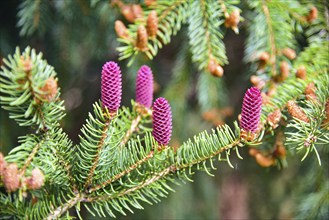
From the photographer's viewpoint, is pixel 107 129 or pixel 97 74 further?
pixel 97 74

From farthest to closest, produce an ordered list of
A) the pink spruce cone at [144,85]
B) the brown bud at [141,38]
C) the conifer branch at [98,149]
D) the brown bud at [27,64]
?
the brown bud at [141,38], the pink spruce cone at [144,85], the conifer branch at [98,149], the brown bud at [27,64]

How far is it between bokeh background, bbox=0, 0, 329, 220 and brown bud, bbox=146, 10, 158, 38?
1.02 ft

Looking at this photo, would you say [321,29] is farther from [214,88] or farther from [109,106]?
[109,106]

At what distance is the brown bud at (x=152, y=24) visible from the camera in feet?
2.81

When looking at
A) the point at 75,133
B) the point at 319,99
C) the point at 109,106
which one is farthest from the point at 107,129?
the point at 75,133

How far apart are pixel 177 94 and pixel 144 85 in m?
A: 0.61

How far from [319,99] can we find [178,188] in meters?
0.93

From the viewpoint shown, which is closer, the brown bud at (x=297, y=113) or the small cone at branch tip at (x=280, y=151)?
the brown bud at (x=297, y=113)

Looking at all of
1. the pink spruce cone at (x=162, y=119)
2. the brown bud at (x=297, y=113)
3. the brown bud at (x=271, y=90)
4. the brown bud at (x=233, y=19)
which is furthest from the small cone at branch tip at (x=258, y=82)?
the pink spruce cone at (x=162, y=119)

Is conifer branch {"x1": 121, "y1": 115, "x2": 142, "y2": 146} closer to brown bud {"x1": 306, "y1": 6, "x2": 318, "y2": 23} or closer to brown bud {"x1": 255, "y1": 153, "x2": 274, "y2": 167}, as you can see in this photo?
brown bud {"x1": 255, "y1": 153, "x2": 274, "y2": 167}

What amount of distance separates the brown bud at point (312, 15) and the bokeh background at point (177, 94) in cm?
37

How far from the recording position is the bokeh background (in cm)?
129

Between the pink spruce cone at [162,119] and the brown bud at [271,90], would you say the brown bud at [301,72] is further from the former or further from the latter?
the pink spruce cone at [162,119]

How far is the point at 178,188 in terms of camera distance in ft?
5.05
